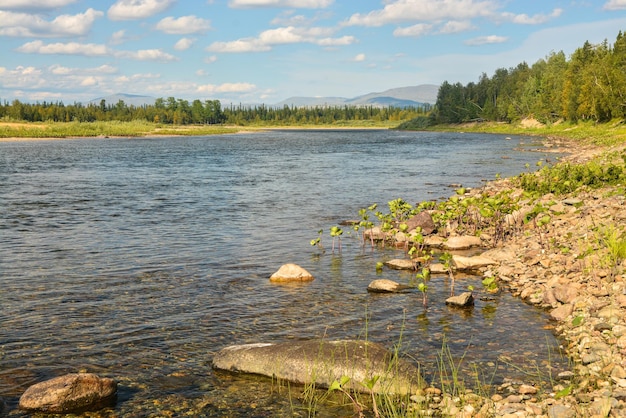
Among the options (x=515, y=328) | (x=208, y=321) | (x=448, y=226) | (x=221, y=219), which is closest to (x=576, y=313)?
(x=515, y=328)

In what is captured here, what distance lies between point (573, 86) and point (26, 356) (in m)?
103

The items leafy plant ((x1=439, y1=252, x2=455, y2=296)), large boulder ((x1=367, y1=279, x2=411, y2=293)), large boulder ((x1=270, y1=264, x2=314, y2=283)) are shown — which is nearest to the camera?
leafy plant ((x1=439, y1=252, x2=455, y2=296))

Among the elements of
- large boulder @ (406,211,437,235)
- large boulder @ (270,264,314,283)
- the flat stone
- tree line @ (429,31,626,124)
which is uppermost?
tree line @ (429,31,626,124)

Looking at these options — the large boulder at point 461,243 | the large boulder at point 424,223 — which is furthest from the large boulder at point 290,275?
the large boulder at point 424,223

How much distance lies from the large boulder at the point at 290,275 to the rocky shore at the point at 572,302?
4.87 meters

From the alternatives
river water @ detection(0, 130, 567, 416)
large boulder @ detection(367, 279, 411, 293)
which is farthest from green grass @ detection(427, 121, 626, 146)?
large boulder @ detection(367, 279, 411, 293)

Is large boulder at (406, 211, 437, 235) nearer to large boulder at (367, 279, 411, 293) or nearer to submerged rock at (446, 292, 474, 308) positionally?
large boulder at (367, 279, 411, 293)

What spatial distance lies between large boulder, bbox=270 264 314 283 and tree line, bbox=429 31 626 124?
63.3 metres

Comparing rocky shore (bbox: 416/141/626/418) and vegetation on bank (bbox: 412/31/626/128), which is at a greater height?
vegetation on bank (bbox: 412/31/626/128)

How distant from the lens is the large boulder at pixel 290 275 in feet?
50.3

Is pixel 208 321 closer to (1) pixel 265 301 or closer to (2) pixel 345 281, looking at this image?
(1) pixel 265 301

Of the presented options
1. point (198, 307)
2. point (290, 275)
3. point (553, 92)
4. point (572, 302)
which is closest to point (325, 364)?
point (198, 307)

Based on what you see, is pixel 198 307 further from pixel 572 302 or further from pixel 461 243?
pixel 461 243

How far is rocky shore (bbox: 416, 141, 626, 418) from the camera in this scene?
7.87 m
